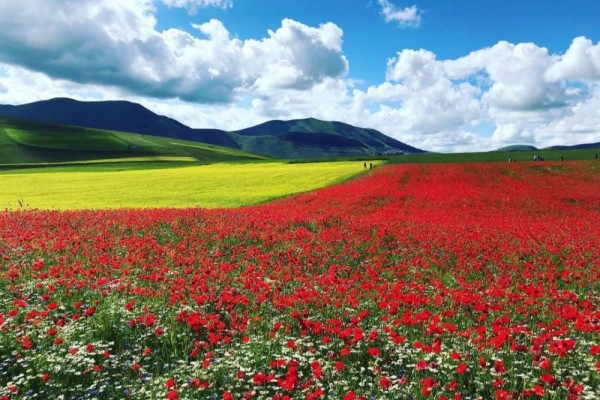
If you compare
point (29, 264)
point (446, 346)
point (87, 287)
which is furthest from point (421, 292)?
point (29, 264)

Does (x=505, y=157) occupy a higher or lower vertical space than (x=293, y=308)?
higher

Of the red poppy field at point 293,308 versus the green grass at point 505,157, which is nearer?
the red poppy field at point 293,308

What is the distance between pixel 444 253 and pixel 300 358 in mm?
11243

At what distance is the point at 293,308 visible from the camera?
9.74 meters

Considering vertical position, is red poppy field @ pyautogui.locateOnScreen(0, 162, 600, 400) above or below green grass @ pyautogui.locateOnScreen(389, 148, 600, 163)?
below

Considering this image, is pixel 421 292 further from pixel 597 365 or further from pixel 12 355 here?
pixel 12 355

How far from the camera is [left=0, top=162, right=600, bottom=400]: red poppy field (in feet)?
22.2

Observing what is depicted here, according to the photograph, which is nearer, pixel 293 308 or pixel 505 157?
pixel 293 308

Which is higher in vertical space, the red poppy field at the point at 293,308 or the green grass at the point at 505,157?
the green grass at the point at 505,157

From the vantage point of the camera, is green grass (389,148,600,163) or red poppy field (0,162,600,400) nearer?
red poppy field (0,162,600,400)

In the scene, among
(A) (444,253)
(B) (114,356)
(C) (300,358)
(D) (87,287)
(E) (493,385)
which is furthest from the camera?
(A) (444,253)

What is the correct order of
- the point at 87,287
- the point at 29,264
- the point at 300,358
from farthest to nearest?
the point at 29,264 < the point at 87,287 < the point at 300,358

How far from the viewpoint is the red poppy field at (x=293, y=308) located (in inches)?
267

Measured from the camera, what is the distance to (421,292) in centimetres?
1179
